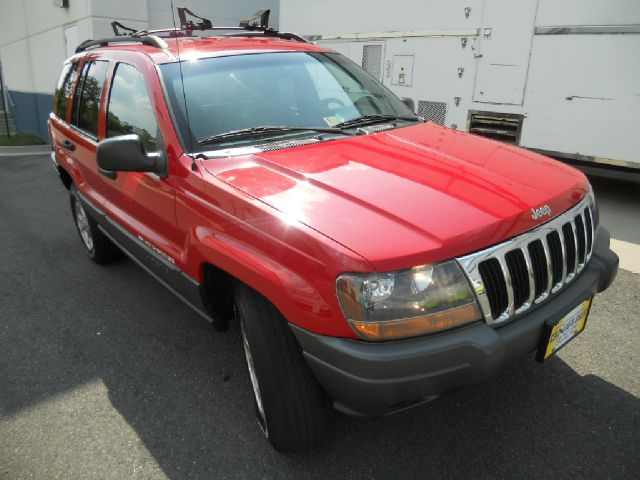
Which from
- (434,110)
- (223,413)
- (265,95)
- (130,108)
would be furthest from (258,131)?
(434,110)

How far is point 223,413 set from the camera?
8.36ft

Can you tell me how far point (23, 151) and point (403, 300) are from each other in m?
12.4

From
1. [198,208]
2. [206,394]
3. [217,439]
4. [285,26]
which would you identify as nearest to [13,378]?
[206,394]

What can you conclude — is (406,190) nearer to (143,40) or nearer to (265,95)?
(265,95)

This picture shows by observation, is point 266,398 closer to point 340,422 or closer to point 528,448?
point 340,422

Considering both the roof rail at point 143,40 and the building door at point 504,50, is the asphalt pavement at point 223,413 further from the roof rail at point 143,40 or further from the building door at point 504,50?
the building door at point 504,50

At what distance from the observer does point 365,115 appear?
3031 mm

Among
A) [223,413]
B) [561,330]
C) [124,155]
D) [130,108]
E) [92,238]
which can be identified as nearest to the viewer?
[561,330]

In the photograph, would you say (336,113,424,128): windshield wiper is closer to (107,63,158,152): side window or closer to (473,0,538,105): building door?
(107,63,158,152): side window

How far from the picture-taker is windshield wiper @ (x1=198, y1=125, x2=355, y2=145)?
2498mm

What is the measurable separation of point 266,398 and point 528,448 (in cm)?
122

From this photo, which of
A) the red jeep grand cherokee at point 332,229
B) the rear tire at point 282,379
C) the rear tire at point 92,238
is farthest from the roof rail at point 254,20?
the rear tire at point 282,379

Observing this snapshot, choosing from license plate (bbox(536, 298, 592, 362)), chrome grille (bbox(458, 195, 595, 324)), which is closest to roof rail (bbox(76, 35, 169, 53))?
chrome grille (bbox(458, 195, 595, 324))

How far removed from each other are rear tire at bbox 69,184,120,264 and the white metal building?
7.10 meters
